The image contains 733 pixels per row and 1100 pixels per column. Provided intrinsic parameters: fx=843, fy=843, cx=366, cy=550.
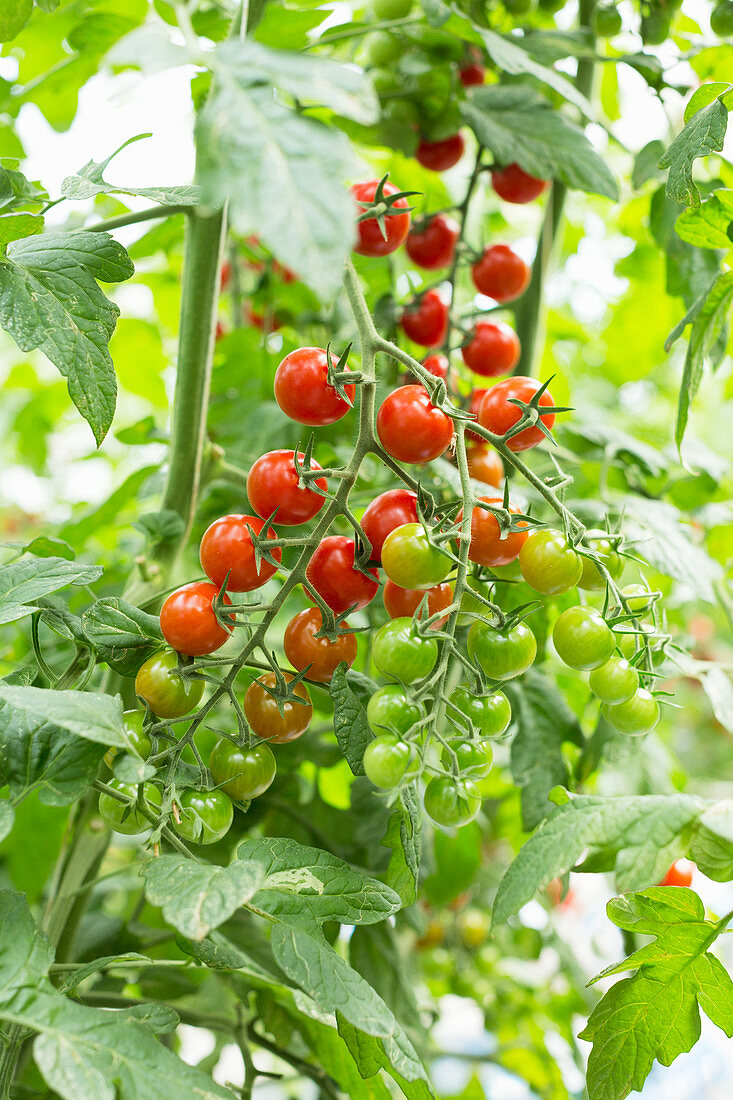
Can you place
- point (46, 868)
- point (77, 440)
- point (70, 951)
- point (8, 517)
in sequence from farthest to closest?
1. point (8, 517)
2. point (77, 440)
3. point (46, 868)
4. point (70, 951)

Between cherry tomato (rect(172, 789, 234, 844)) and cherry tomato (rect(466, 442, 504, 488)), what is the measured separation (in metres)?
0.28

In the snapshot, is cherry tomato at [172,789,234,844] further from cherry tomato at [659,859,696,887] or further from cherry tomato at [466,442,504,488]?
cherry tomato at [659,859,696,887]

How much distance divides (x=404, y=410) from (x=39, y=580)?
0.24 m

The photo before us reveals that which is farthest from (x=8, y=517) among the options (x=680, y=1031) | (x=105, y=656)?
(x=680, y=1031)

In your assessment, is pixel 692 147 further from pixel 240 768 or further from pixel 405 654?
pixel 240 768

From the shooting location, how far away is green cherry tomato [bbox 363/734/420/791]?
0.42 meters

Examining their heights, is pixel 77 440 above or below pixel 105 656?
below

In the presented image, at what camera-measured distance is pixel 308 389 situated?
492 mm

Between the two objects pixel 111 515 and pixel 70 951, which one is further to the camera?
pixel 111 515

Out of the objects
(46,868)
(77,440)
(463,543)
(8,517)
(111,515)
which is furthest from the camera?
(8,517)

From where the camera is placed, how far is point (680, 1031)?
52cm

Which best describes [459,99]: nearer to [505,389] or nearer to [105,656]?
[505,389]

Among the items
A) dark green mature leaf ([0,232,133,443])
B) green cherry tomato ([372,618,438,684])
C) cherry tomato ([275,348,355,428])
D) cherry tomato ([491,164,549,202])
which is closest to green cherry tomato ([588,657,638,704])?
green cherry tomato ([372,618,438,684])

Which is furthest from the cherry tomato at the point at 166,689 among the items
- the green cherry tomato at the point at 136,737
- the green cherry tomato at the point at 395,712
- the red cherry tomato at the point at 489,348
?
the red cherry tomato at the point at 489,348
